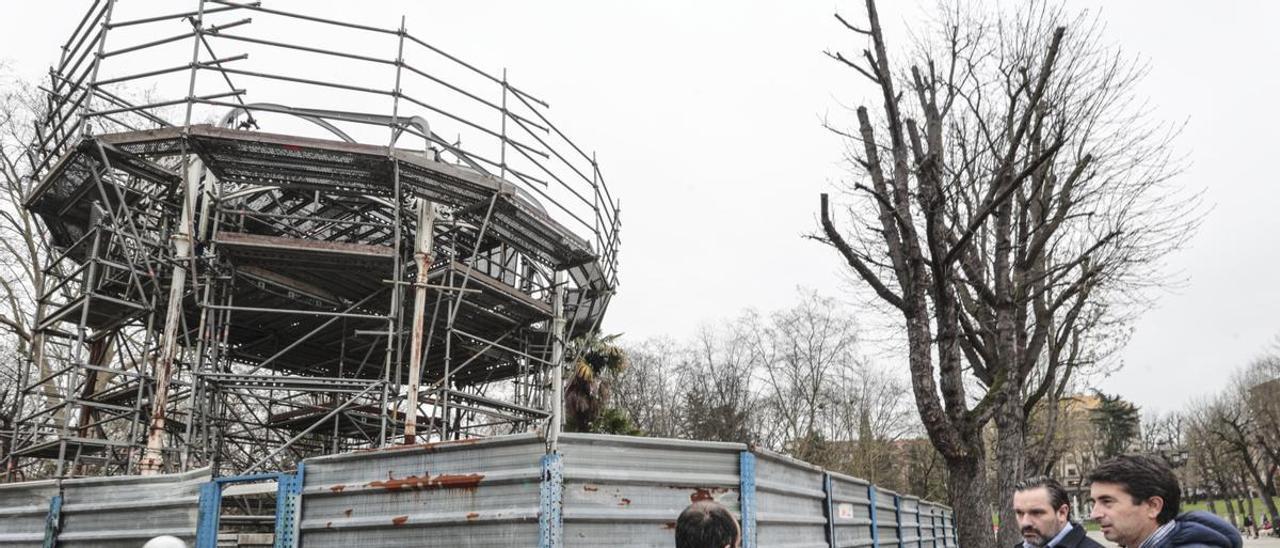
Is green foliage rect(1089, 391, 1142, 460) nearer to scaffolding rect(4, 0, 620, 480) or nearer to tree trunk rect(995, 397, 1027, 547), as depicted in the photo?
tree trunk rect(995, 397, 1027, 547)

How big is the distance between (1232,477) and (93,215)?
59610 millimetres

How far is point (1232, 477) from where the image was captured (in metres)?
51.1

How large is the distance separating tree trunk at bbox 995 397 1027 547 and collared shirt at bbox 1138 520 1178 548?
11.2 m

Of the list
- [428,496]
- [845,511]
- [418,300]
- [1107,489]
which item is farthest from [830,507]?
[418,300]

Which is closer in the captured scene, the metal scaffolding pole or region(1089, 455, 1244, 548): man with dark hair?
region(1089, 455, 1244, 548): man with dark hair

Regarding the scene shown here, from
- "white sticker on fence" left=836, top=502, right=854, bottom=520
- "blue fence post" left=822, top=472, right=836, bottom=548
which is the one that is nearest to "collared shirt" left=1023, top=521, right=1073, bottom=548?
"blue fence post" left=822, top=472, right=836, bottom=548

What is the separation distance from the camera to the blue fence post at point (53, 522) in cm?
690

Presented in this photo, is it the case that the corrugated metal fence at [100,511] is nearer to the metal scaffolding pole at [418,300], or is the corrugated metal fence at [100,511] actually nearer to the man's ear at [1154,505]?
the metal scaffolding pole at [418,300]

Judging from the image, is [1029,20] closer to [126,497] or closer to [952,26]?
[952,26]

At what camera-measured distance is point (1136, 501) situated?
10.6ft

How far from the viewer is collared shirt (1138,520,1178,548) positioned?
3.01m

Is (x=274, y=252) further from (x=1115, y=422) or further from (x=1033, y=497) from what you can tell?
(x=1115, y=422)

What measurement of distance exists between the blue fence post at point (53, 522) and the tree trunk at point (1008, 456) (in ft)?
40.4

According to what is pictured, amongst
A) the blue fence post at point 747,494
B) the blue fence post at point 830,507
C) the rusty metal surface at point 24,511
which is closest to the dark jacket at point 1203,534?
the blue fence post at point 747,494
